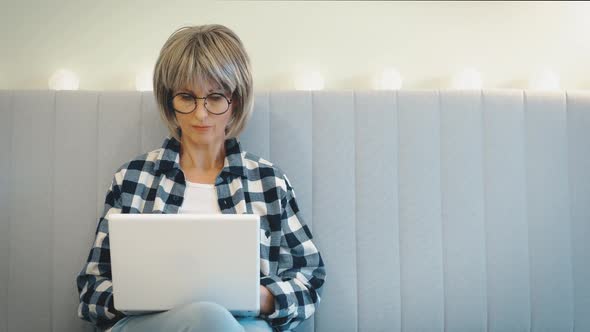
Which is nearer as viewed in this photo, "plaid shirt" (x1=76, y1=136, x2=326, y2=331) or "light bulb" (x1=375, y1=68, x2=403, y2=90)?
"plaid shirt" (x1=76, y1=136, x2=326, y2=331)

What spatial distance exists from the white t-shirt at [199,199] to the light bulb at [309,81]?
0.51 m

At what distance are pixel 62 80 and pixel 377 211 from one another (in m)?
1.02

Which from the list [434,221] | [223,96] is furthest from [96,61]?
[434,221]

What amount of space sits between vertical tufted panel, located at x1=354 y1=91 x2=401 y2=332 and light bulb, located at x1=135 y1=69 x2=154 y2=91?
0.64 metres

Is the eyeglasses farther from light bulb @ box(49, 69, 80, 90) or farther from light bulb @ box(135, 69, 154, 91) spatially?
light bulb @ box(49, 69, 80, 90)

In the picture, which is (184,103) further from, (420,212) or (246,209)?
(420,212)

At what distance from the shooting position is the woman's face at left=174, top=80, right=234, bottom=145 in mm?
1400

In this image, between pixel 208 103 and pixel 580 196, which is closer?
pixel 208 103

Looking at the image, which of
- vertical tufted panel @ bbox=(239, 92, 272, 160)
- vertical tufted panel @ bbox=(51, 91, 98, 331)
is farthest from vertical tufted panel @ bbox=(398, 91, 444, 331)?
vertical tufted panel @ bbox=(51, 91, 98, 331)

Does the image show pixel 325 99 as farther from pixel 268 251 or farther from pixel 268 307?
pixel 268 307

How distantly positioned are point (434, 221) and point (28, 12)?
1.40 m

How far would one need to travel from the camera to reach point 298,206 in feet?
5.29

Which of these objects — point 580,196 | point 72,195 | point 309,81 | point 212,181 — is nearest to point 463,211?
point 580,196

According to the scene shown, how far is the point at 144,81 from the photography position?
179cm
